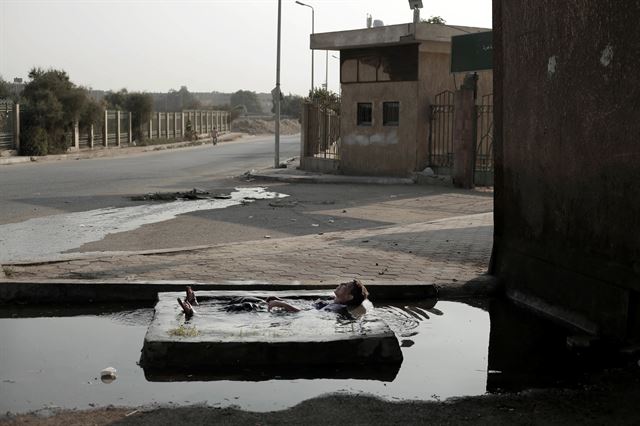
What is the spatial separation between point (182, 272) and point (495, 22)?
14.0ft

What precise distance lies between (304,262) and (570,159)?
11.3 ft

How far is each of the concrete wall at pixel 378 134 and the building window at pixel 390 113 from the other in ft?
0.42

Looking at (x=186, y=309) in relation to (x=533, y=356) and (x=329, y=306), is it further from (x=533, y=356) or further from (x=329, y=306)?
(x=533, y=356)

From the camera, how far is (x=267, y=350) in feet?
18.1

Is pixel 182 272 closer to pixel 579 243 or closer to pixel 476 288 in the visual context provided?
pixel 476 288

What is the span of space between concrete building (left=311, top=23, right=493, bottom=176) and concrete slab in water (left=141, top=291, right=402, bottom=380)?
17.4m

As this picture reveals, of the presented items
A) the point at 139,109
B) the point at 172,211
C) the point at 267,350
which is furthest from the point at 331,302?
the point at 139,109

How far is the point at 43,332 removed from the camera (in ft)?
21.3

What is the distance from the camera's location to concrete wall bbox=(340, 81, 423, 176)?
904 inches

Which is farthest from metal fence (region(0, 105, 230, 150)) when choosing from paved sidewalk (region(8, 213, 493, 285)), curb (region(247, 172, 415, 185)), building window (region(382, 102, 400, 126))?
paved sidewalk (region(8, 213, 493, 285))

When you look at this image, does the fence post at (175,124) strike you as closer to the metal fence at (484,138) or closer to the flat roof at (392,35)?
the flat roof at (392,35)

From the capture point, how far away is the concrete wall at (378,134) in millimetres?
22953

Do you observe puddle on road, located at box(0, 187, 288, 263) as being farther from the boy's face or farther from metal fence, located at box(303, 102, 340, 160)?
metal fence, located at box(303, 102, 340, 160)

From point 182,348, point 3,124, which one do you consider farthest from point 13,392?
point 3,124
